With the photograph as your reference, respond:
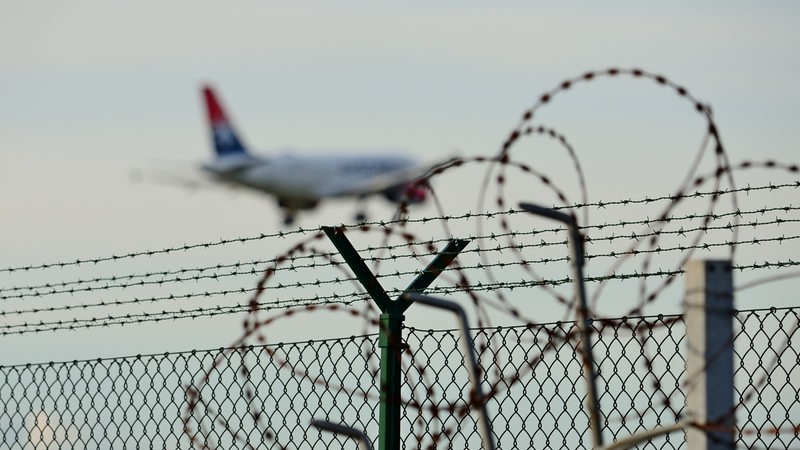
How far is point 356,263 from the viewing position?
5652 millimetres

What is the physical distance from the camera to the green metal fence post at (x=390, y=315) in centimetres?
559

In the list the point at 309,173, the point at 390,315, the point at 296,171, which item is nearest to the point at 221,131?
the point at 296,171

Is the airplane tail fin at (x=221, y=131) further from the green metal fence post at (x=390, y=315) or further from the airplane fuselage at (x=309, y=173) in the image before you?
the green metal fence post at (x=390, y=315)

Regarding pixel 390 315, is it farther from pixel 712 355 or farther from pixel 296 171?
pixel 296 171

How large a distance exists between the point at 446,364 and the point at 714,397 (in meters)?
1.95

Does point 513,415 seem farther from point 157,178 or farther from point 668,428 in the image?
point 157,178

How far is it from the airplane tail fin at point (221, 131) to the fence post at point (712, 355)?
75451mm

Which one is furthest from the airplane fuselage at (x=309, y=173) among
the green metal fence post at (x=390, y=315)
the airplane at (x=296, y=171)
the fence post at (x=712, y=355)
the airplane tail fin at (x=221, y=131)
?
the fence post at (x=712, y=355)

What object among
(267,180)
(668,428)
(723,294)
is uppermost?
(267,180)

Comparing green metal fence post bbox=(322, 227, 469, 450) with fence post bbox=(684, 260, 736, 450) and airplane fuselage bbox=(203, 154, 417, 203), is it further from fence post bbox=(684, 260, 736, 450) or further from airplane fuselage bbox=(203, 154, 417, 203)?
airplane fuselage bbox=(203, 154, 417, 203)

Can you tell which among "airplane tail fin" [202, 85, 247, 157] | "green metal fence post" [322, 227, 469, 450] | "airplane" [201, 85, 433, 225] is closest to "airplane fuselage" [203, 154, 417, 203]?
"airplane" [201, 85, 433, 225]

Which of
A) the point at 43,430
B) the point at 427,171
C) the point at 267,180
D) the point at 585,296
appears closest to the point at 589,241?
the point at 427,171

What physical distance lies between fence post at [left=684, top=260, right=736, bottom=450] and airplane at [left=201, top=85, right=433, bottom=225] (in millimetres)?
72587

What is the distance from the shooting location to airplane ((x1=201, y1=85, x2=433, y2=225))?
3095 inches
